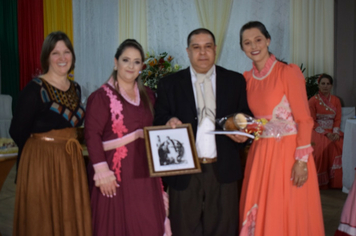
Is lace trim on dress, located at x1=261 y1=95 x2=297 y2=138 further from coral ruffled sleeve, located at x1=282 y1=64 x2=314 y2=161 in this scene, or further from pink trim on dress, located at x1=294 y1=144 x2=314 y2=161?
pink trim on dress, located at x1=294 y1=144 x2=314 y2=161

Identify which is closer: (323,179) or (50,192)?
(50,192)

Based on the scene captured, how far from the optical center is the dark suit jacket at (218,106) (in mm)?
2230

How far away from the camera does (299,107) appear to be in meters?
2.21

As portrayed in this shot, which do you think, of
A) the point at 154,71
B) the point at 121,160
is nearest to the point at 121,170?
the point at 121,160

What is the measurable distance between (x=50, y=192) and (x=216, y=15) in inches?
215

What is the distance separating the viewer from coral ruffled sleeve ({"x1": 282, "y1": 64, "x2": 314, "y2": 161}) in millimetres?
2180

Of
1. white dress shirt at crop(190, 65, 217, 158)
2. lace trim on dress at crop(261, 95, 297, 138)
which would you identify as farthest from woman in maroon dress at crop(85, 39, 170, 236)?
lace trim on dress at crop(261, 95, 297, 138)

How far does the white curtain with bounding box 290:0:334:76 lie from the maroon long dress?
449 cm

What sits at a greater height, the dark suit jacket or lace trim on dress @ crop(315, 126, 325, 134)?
the dark suit jacket

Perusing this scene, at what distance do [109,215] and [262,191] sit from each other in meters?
1.03

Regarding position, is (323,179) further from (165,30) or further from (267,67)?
(165,30)

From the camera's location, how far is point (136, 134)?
88.6 inches

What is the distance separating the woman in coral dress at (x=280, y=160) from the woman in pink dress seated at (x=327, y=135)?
3311mm

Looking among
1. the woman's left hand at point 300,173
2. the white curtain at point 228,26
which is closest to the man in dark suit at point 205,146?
the woman's left hand at point 300,173
